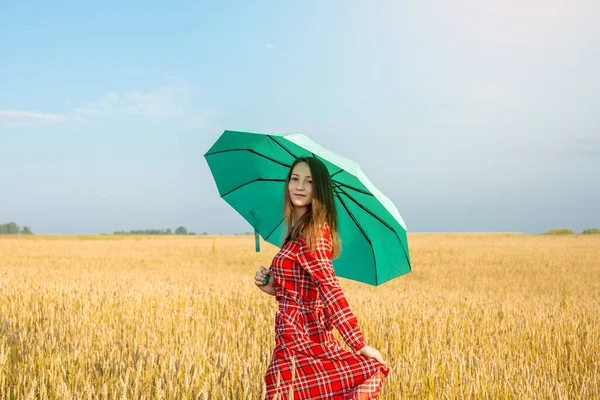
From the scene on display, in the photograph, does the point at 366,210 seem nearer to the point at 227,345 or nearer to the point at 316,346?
the point at 316,346

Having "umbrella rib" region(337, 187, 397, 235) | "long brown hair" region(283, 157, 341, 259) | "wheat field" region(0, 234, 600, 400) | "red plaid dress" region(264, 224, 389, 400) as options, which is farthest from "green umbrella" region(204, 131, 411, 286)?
"wheat field" region(0, 234, 600, 400)

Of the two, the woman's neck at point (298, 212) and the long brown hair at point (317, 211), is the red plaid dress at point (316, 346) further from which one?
the woman's neck at point (298, 212)

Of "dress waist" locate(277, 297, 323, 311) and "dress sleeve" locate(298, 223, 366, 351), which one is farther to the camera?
"dress waist" locate(277, 297, 323, 311)

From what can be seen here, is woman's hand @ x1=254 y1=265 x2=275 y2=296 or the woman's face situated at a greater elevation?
the woman's face

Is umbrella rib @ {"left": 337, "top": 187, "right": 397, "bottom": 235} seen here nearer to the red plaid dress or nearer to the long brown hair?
the long brown hair

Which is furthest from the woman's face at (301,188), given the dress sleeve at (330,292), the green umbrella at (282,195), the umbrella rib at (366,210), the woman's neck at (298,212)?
the umbrella rib at (366,210)

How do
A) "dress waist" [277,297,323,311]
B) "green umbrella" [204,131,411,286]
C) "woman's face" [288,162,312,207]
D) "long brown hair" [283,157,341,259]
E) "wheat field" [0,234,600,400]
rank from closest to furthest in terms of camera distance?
"dress waist" [277,297,323,311] → "long brown hair" [283,157,341,259] → "woman's face" [288,162,312,207] → "green umbrella" [204,131,411,286] → "wheat field" [0,234,600,400]

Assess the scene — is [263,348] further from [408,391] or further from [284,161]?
[284,161]

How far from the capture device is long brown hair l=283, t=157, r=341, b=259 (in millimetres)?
2992

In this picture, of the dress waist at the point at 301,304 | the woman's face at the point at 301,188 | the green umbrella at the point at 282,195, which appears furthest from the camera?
the green umbrella at the point at 282,195

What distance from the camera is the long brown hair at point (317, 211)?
9.82 feet

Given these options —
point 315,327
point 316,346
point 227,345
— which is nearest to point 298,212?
point 315,327

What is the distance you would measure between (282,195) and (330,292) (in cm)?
131

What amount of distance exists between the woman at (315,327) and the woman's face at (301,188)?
50 mm
